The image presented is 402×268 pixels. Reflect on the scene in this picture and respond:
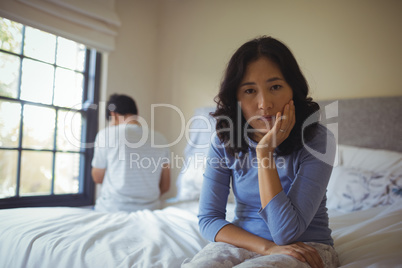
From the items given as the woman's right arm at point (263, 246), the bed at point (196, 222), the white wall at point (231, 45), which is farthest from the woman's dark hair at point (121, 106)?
Answer: the woman's right arm at point (263, 246)

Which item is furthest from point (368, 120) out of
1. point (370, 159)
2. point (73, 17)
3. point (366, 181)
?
point (73, 17)

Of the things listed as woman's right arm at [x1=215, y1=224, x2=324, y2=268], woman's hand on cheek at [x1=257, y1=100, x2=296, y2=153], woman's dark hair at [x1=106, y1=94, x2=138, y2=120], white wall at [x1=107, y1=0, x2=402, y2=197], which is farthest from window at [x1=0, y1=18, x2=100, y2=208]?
woman's hand on cheek at [x1=257, y1=100, x2=296, y2=153]

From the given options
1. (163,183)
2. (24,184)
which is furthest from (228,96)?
(24,184)

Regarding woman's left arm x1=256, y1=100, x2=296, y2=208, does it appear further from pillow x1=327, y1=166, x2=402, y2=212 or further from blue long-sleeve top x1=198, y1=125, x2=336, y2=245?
pillow x1=327, y1=166, x2=402, y2=212

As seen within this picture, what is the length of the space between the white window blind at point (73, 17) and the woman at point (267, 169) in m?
2.02

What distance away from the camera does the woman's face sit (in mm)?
1066

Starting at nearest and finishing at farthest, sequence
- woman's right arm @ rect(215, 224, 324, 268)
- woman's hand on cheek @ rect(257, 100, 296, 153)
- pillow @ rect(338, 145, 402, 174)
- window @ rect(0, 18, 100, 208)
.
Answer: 1. woman's right arm @ rect(215, 224, 324, 268)
2. woman's hand on cheek @ rect(257, 100, 296, 153)
3. pillow @ rect(338, 145, 402, 174)
4. window @ rect(0, 18, 100, 208)

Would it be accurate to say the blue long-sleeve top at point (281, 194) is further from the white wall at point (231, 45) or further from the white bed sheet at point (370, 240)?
the white wall at point (231, 45)

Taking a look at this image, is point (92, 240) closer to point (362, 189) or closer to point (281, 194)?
point (281, 194)

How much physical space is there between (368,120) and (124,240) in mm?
2030

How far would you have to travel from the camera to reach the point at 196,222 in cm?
156

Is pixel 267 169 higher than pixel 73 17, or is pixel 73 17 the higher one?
pixel 73 17

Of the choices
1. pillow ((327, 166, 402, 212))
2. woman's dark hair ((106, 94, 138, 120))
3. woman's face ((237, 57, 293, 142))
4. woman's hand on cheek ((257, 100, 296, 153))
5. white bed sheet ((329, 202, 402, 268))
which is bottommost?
white bed sheet ((329, 202, 402, 268))

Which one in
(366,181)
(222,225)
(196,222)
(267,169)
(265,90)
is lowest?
(196,222)
